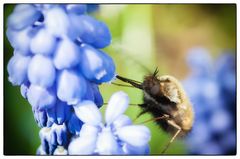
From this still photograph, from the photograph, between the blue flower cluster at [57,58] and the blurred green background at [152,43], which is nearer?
the blue flower cluster at [57,58]

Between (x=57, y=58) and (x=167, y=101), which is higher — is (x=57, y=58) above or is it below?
above

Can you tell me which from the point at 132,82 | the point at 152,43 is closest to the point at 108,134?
the point at 132,82

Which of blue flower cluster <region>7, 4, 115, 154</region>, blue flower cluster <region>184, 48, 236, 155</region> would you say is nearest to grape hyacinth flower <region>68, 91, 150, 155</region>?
blue flower cluster <region>7, 4, 115, 154</region>

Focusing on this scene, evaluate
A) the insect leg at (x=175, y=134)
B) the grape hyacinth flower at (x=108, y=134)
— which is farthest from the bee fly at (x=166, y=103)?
the grape hyacinth flower at (x=108, y=134)

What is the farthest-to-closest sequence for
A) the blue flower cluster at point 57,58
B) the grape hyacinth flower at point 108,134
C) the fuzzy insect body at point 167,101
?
1. the fuzzy insect body at point 167,101
2. the grape hyacinth flower at point 108,134
3. the blue flower cluster at point 57,58

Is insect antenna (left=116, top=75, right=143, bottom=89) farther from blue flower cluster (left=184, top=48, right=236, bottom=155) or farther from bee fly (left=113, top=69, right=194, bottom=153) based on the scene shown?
blue flower cluster (left=184, top=48, right=236, bottom=155)

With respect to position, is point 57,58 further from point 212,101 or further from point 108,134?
point 212,101

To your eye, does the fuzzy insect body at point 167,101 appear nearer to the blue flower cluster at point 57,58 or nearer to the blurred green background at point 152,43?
the blurred green background at point 152,43
